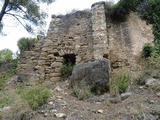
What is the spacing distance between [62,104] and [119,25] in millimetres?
4445

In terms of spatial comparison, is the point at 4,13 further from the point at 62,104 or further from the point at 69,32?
the point at 62,104

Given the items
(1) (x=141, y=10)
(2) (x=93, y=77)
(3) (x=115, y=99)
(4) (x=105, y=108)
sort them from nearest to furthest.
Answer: (4) (x=105, y=108) → (3) (x=115, y=99) → (2) (x=93, y=77) → (1) (x=141, y=10)

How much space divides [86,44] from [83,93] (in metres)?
2.55

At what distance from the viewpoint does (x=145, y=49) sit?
16.0 ft

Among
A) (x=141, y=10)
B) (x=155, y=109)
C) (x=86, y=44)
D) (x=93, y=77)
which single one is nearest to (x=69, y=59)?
(x=86, y=44)

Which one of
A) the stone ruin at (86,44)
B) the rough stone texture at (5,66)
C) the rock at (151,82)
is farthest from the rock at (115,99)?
the rough stone texture at (5,66)

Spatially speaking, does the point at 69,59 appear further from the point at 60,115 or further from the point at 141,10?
the point at 141,10

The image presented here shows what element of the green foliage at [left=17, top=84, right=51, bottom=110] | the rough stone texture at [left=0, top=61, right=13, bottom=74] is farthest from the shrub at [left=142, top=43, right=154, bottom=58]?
the rough stone texture at [left=0, top=61, right=13, bottom=74]

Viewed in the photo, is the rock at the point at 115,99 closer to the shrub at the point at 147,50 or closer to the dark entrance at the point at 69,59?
the dark entrance at the point at 69,59

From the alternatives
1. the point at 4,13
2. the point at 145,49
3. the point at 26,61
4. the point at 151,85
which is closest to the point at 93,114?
the point at 151,85

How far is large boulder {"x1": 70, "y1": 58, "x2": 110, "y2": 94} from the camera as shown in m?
3.28

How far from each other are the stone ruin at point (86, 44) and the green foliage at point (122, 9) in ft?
0.82

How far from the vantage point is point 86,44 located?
5.18 metres

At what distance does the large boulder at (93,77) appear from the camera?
3.28 meters
